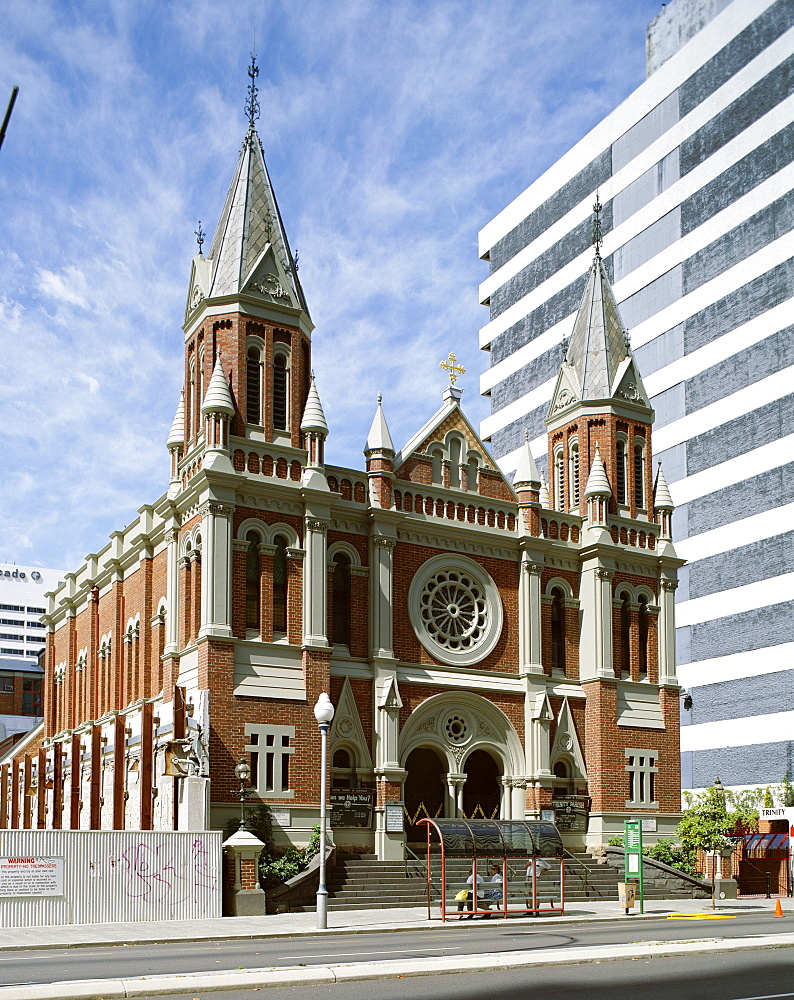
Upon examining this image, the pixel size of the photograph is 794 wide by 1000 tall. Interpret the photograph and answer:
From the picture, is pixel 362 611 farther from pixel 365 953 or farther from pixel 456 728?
pixel 365 953

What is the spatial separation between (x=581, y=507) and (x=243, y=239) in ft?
48.2

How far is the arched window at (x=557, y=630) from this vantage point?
41.3 meters

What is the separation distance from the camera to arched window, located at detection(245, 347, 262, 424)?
1428 inches

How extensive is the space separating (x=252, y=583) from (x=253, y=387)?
231 inches

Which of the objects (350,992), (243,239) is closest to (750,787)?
(243,239)

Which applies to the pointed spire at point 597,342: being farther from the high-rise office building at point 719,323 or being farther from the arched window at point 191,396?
the high-rise office building at point 719,323

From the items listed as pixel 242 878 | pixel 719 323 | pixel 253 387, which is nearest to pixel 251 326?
pixel 253 387

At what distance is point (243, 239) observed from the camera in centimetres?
3791

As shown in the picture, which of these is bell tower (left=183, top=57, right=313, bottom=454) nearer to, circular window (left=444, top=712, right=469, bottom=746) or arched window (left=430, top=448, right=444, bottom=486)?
arched window (left=430, top=448, right=444, bottom=486)

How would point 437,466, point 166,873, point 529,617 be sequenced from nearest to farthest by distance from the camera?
1. point 166,873
2. point 437,466
3. point 529,617

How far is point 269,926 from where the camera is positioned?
83.3 feet

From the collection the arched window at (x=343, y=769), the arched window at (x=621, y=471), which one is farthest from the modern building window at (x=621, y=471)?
the arched window at (x=343, y=769)

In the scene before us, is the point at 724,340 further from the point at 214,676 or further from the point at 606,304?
the point at 214,676

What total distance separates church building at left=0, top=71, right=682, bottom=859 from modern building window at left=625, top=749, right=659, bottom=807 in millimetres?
96
